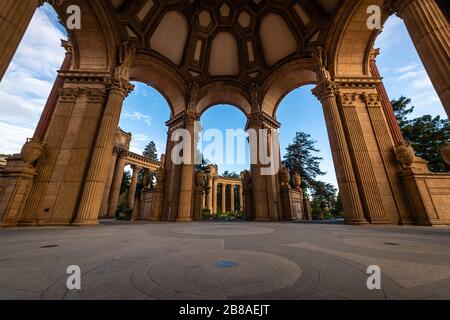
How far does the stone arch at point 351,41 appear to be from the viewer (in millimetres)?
9680

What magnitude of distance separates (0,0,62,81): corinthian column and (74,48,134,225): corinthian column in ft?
14.7

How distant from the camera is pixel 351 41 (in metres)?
10.5

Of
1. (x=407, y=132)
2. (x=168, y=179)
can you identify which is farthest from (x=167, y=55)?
(x=407, y=132)

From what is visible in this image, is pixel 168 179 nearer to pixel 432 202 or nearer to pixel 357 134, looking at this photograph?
pixel 357 134

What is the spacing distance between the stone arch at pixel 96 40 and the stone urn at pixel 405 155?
51.0 feet

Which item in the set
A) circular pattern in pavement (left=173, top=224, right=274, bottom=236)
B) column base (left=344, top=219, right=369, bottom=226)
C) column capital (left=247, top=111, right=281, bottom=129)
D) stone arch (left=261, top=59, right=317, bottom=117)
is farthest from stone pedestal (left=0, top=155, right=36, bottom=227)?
stone arch (left=261, top=59, right=317, bottom=117)

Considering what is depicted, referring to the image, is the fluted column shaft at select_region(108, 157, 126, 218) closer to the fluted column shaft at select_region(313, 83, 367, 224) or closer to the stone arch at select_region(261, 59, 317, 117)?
the stone arch at select_region(261, 59, 317, 117)

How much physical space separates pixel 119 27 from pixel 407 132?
2787 centimetres

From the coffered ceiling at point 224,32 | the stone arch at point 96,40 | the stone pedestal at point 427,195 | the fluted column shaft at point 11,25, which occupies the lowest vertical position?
the stone pedestal at point 427,195

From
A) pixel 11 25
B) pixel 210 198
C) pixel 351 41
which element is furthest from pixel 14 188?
pixel 210 198

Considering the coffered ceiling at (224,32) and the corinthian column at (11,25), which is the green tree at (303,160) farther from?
the corinthian column at (11,25)

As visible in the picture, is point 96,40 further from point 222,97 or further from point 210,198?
point 210,198

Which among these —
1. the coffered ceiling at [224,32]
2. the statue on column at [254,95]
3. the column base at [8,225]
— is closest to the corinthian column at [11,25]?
the column base at [8,225]

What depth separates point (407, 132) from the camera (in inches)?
770
